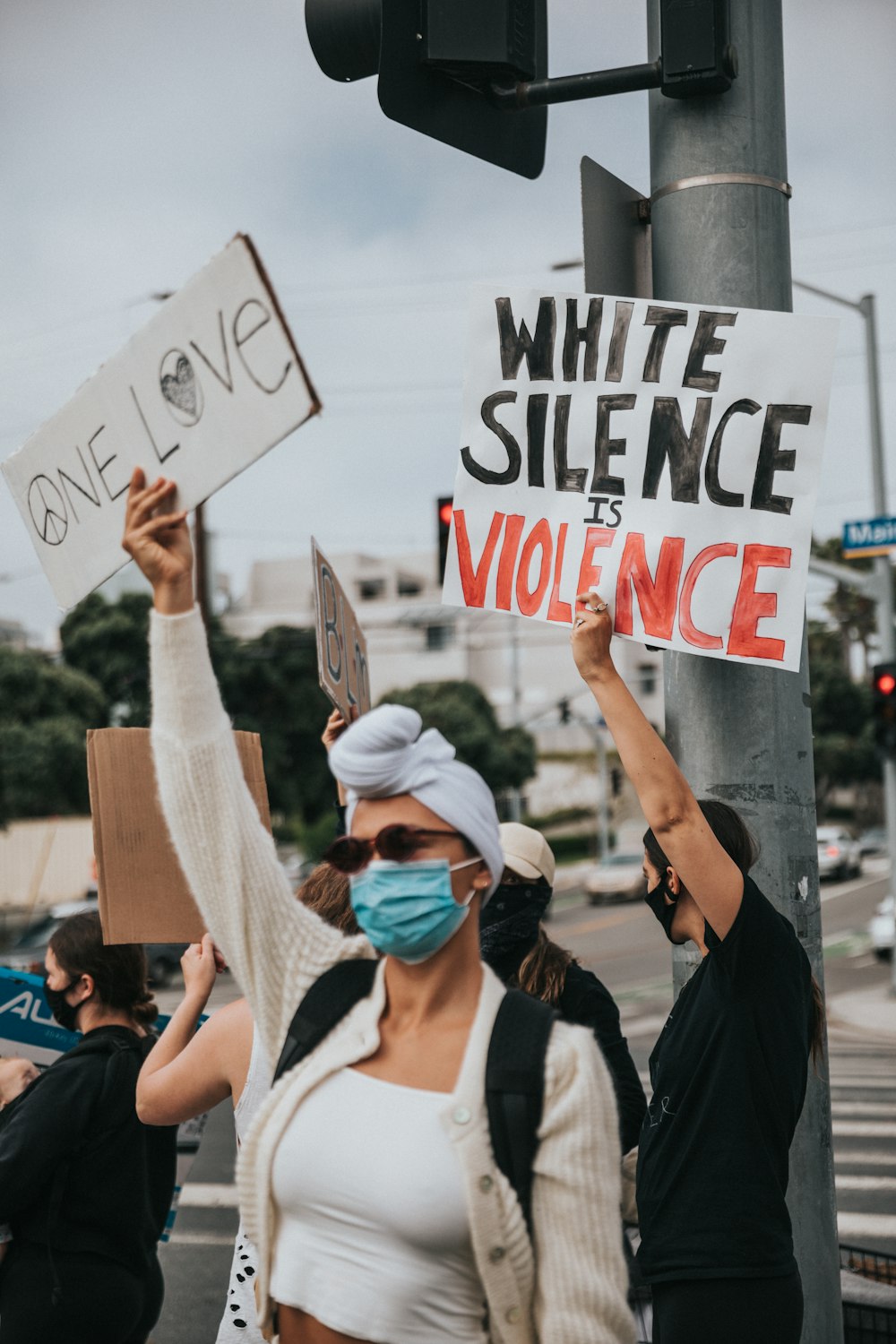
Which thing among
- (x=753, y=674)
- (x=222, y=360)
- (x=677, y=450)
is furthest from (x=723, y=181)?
(x=222, y=360)

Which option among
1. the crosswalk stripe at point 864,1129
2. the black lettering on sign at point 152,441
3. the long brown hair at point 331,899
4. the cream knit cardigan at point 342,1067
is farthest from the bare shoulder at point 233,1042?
the crosswalk stripe at point 864,1129

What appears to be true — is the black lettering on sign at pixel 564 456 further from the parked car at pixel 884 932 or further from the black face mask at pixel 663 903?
the parked car at pixel 884 932

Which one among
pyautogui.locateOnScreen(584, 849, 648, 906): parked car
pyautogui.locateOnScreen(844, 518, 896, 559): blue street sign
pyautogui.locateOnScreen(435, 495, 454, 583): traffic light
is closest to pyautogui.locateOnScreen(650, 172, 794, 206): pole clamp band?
pyautogui.locateOnScreen(435, 495, 454, 583): traffic light

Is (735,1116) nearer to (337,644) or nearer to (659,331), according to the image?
(337,644)

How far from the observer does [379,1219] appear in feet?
6.25

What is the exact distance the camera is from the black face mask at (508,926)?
11.2 ft

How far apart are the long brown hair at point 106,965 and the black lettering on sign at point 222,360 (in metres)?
2.02

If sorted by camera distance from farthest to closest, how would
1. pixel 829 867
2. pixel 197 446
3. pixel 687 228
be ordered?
pixel 829 867 → pixel 687 228 → pixel 197 446

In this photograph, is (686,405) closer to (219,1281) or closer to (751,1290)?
(751,1290)

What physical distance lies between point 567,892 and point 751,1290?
40645mm

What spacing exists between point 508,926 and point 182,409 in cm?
178

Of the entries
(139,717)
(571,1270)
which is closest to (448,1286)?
(571,1270)

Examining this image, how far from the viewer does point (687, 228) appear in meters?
3.38

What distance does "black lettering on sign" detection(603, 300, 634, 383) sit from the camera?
3168mm
